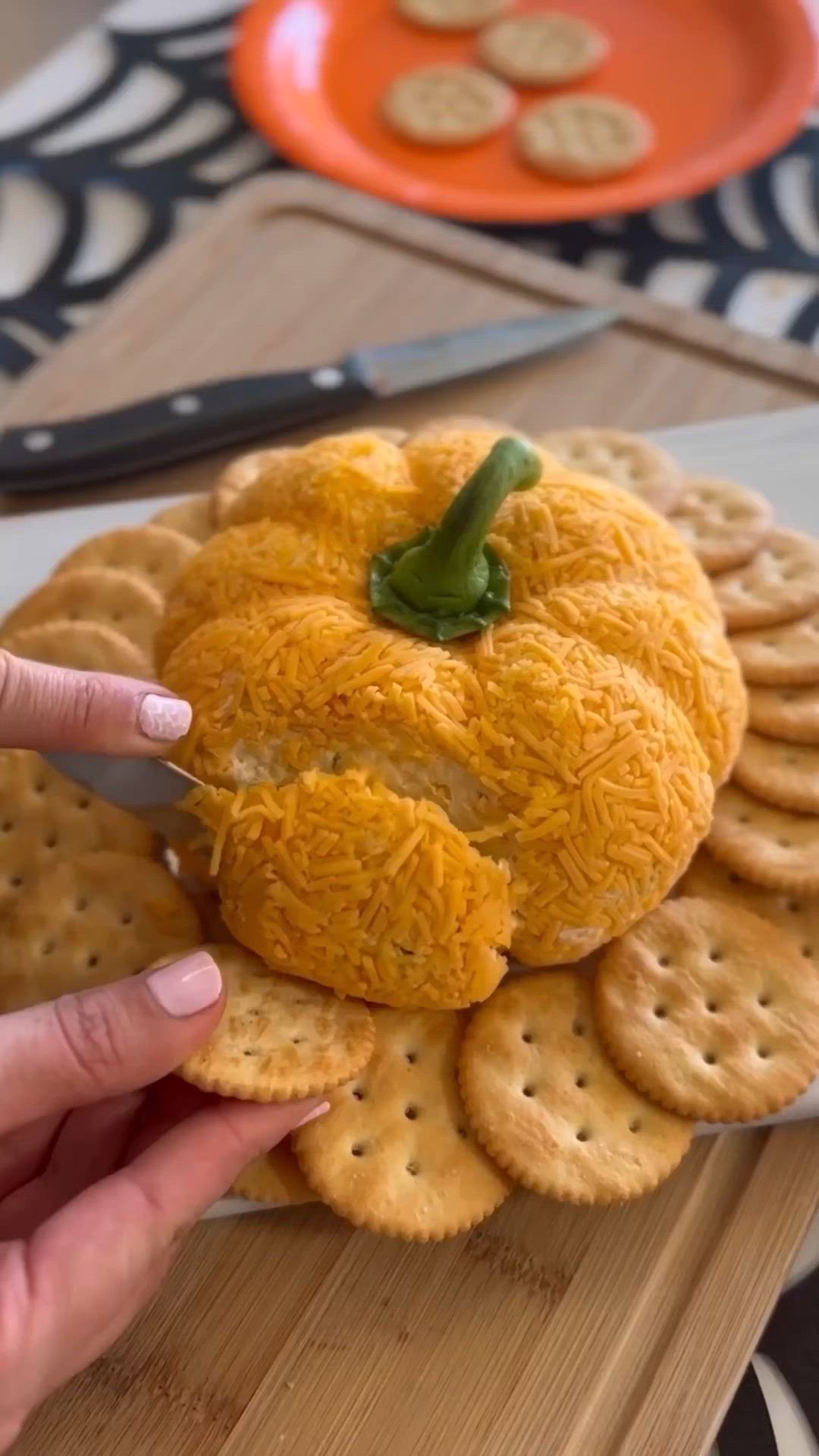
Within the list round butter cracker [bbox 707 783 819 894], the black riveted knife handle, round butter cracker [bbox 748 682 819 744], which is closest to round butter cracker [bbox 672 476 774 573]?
round butter cracker [bbox 748 682 819 744]

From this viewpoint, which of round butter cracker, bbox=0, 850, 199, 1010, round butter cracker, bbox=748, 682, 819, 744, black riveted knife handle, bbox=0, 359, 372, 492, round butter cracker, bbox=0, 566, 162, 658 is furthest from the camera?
black riveted knife handle, bbox=0, 359, 372, 492

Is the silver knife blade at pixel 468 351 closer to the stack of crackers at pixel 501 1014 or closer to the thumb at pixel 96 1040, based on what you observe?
the stack of crackers at pixel 501 1014

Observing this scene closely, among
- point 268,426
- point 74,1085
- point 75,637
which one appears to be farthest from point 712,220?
point 74,1085

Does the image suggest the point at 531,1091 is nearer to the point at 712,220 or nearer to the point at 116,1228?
the point at 116,1228

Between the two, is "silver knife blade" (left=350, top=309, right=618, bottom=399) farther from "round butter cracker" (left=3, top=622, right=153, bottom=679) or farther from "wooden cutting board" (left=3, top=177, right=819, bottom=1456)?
"wooden cutting board" (left=3, top=177, right=819, bottom=1456)

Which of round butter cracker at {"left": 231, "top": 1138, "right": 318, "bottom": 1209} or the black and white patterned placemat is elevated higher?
the black and white patterned placemat

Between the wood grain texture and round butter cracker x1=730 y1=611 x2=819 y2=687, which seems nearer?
round butter cracker x1=730 y1=611 x2=819 y2=687
